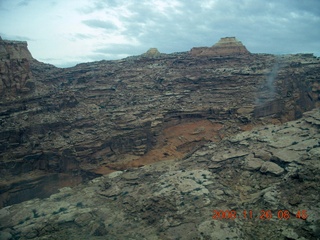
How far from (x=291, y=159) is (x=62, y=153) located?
11808 millimetres

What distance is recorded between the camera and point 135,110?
20234mm

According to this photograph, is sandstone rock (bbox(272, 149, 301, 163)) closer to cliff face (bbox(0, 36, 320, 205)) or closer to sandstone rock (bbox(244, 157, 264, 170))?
sandstone rock (bbox(244, 157, 264, 170))

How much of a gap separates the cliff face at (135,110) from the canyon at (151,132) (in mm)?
65

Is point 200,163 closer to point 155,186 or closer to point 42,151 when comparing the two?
point 155,186

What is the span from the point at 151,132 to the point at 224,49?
12030 millimetres

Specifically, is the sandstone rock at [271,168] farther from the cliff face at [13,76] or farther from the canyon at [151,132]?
the cliff face at [13,76]

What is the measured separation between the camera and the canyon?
12.7 m

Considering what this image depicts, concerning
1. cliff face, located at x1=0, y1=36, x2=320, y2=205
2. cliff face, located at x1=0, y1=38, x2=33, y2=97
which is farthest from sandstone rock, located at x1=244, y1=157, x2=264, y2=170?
cliff face, located at x1=0, y1=38, x2=33, y2=97

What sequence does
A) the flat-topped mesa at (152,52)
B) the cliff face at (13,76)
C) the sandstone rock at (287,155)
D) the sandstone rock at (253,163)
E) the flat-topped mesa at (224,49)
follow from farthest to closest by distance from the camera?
the flat-topped mesa at (152,52)
the flat-topped mesa at (224,49)
the cliff face at (13,76)
the sandstone rock at (253,163)
the sandstone rock at (287,155)

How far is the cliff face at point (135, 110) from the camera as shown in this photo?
16719 mm

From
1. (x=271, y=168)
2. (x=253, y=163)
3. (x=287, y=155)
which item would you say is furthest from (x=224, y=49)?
(x=271, y=168)

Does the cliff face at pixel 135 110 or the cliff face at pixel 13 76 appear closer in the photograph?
the cliff face at pixel 135 110

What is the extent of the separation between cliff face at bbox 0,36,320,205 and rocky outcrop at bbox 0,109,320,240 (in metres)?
1.96

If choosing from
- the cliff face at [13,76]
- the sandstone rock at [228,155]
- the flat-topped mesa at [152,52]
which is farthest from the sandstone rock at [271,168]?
the flat-topped mesa at [152,52]
